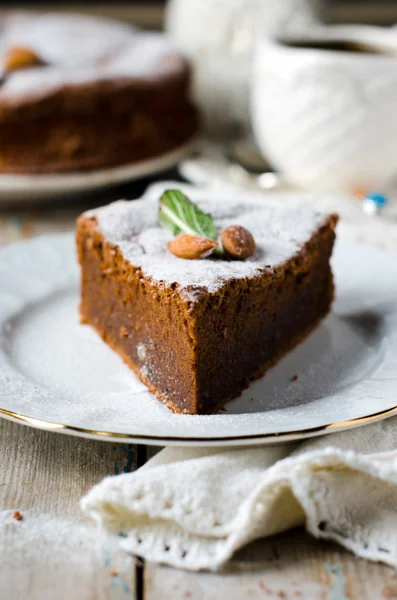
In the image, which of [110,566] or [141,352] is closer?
[110,566]

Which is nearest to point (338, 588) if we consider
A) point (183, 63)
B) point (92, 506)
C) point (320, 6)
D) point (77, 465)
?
point (92, 506)

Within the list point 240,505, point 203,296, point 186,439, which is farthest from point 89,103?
point 240,505

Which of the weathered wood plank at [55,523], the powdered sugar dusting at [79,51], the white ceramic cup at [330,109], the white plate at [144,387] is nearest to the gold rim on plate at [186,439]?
the white plate at [144,387]

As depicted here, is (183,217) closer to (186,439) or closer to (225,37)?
(186,439)

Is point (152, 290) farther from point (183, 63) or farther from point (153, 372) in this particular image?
point (183, 63)

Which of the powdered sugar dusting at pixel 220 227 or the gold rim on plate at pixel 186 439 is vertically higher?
the powdered sugar dusting at pixel 220 227

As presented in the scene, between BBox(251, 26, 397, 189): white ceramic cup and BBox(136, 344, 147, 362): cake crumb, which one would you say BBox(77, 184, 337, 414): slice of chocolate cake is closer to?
BBox(136, 344, 147, 362): cake crumb

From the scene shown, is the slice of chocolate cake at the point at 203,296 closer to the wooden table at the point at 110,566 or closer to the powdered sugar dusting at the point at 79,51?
the wooden table at the point at 110,566
